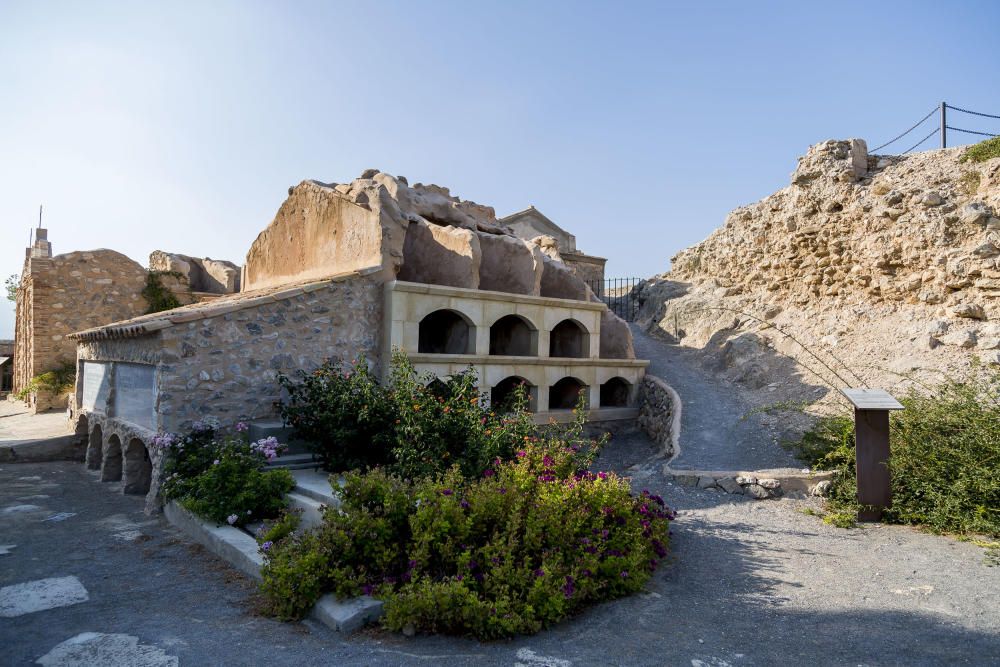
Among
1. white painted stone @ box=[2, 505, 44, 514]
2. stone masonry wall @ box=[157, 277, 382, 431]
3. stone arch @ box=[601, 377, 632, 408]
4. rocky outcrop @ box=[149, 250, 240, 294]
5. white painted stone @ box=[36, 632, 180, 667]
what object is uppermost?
rocky outcrop @ box=[149, 250, 240, 294]

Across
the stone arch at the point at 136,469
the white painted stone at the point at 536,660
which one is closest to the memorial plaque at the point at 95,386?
the stone arch at the point at 136,469

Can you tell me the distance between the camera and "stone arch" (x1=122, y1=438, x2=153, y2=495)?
9484mm

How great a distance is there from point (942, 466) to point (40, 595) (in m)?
9.57

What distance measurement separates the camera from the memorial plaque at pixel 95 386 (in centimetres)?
1085

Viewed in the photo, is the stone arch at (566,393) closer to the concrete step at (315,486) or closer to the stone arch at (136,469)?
the concrete step at (315,486)

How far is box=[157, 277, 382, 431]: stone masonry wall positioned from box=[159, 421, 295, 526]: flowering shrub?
33cm

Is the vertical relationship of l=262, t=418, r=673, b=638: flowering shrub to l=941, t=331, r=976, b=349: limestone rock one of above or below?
below

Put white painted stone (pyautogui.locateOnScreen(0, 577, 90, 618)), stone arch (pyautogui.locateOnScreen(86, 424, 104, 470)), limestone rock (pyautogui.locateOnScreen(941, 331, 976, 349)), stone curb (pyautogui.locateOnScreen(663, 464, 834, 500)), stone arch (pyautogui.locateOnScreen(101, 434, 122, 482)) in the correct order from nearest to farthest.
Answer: white painted stone (pyautogui.locateOnScreen(0, 577, 90, 618))
stone curb (pyautogui.locateOnScreen(663, 464, 834, 500))
stone arch (pyautogui.locateOnScreen(101, 434, 122, 482))
limestone rock (pyautogui.locateOnScreen(941, 331, 976, 349))
stone arch (pyautogui.locateOnScreen(86, 424, 104, 470))

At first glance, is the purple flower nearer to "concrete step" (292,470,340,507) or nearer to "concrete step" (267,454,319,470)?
"concrete step" (292,470,340,507)

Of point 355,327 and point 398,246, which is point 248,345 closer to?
point 355,327

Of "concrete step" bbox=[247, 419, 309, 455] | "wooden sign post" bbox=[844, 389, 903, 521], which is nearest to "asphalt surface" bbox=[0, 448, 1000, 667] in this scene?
"wooden sign post" bbox=[844, 389, 903, 521]

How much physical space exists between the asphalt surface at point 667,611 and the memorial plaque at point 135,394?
1913 millimetres

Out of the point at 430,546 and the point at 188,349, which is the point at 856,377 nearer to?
the point at 430,546

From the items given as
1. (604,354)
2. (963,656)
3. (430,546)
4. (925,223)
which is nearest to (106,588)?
(430,546)
